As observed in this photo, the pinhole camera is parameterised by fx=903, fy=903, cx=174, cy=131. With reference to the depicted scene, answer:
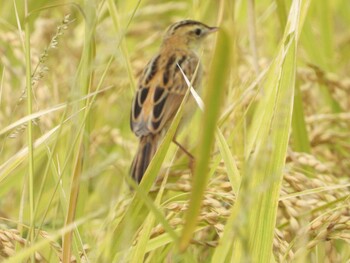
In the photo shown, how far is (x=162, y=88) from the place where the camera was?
428 cm

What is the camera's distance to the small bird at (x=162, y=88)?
400 centimetres

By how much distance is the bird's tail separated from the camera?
3.62 meters

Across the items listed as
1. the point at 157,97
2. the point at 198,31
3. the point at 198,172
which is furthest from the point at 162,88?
the point at 198,172

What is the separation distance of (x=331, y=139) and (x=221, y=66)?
2348 mm

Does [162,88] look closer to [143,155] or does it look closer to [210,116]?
[143,155]

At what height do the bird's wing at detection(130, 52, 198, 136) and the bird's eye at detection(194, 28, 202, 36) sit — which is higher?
the bird's eye at detection(194, 28, 202, 36)

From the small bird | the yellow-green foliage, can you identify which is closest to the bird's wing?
→ the small bird

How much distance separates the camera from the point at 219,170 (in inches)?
123

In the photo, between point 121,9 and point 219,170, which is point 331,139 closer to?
point 219,170

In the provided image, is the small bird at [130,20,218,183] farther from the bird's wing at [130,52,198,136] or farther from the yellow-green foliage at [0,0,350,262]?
the yellow-green foliage at [0,0,350,262]

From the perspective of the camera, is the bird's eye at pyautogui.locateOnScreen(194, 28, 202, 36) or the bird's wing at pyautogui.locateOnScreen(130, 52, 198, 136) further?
the bird's eye at pyautogui.locateOnScreen(194, 28, 202, 36)

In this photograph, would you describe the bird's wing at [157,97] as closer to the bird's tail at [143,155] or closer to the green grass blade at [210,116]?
the bird's tail at [143,155]

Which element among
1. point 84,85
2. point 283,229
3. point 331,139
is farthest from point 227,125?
point 84,85

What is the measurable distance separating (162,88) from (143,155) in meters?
0.57
